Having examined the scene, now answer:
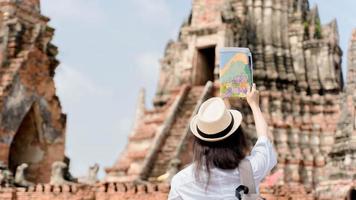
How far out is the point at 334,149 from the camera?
43.5 ft

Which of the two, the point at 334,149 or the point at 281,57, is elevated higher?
the point at 281,57

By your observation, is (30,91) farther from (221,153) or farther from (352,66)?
(221,153)

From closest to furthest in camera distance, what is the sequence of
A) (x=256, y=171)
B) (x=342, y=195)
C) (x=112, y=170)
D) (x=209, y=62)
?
(x=256, y=171)
(x=342, y=195)
(x=112, y=170)
(x=209, y=62)

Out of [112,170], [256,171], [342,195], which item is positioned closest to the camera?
[256,171]

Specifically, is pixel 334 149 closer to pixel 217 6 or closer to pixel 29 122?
pixel 29 122

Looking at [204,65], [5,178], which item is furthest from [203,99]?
[5,178]

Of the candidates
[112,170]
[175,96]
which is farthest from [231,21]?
[112,170]

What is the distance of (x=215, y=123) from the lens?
292 centimetres

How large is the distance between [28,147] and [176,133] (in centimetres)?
571

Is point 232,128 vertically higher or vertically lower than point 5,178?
higher

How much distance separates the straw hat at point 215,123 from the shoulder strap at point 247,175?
0.50ft

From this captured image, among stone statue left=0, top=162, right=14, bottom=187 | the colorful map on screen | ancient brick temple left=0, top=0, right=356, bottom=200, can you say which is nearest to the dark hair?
the colorful map on screen

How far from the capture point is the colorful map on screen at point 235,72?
3449 millimetres

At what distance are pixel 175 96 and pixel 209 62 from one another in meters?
2.35
